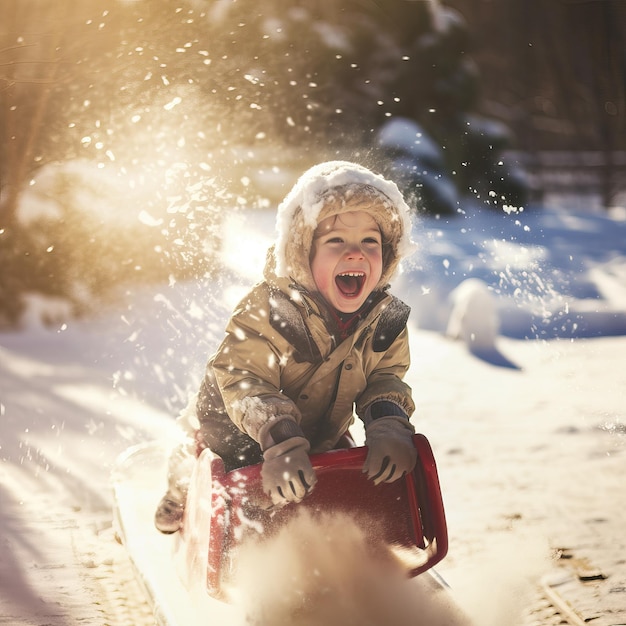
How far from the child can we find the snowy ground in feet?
0.43

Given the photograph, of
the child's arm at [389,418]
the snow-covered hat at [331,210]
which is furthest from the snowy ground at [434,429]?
the child's arm at [389,418]

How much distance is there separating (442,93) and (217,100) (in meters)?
2.29

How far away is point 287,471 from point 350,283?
9.1 inches

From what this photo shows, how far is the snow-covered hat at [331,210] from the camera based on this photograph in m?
0.82

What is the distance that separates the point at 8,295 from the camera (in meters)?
2.53

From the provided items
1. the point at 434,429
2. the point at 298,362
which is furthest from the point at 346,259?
the point at 434,429

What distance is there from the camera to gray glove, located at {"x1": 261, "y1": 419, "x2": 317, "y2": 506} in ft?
2.43

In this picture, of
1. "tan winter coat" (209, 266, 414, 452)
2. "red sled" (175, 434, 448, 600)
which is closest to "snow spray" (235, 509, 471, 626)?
"red sled" (175, 434, 448, 600)

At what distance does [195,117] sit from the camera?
169cm

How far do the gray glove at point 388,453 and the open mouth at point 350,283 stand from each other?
0.52 ft

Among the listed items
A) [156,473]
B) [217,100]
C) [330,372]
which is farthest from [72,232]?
[330,372]

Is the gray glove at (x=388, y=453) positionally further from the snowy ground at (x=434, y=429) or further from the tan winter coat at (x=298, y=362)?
the snowy ground at (x=434, y=429)

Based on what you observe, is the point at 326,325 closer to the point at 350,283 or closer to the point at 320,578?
the point at 350,283

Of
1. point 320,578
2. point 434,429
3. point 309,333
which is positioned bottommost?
point 434,429
